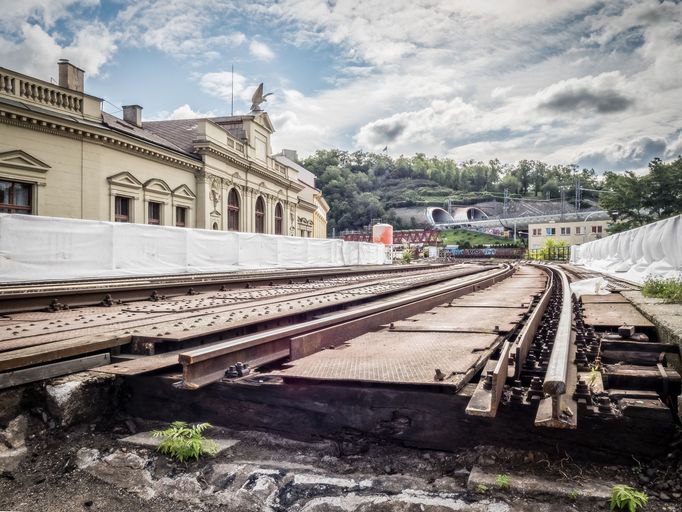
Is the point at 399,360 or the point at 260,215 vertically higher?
the point at 260,215

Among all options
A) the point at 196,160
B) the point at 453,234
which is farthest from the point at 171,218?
the point at 453,234

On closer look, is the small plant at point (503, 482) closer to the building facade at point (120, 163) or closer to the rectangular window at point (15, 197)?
the rectangular window at point (15, 197)

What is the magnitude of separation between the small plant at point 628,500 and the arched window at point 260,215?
36.8 metres

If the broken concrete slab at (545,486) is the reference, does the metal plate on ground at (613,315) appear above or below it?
above

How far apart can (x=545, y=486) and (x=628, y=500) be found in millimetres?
338

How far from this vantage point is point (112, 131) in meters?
22.4

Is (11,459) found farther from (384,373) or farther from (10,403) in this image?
(384,373)

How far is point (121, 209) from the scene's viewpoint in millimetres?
24172

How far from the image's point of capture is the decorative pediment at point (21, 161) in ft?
60.0

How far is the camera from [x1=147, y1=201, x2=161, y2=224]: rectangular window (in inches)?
1018

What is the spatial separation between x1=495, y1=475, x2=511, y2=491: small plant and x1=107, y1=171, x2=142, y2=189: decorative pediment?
78.6 ft

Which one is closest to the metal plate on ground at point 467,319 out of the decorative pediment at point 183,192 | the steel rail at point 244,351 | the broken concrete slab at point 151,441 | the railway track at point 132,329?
the steel rail at point 244,351

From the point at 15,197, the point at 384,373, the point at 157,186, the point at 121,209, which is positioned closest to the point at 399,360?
the point at 384,373

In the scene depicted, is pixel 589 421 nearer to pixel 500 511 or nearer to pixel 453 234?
pixel 500 511
